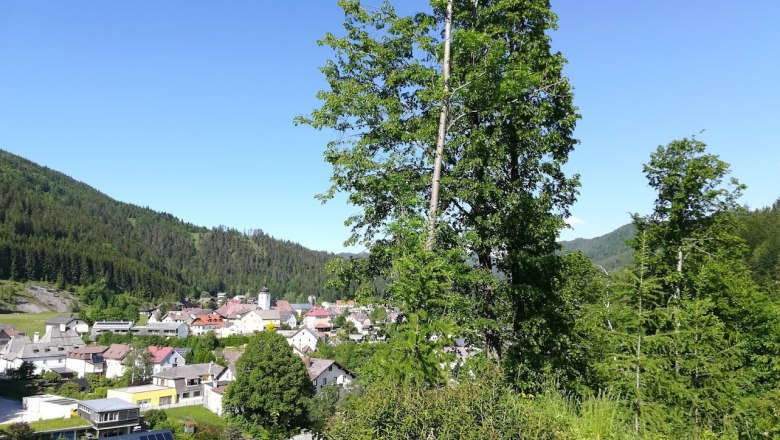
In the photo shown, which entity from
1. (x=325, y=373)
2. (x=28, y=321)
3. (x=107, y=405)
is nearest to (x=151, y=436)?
(x=107, y=405)

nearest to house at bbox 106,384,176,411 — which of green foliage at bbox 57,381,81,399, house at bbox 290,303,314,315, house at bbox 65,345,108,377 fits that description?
green foliage at bbox 57,381,81,399

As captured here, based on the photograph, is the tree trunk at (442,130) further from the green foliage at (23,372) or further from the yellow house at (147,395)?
the green foliage at (23,372)

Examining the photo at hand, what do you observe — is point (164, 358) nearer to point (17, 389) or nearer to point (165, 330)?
point (17, 389)

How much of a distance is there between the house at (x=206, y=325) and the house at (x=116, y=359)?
37648 mm

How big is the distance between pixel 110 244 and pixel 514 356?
192m

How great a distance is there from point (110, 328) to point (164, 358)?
3851cm

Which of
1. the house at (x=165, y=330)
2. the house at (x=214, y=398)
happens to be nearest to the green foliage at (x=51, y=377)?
the house at (x=214, y=398)

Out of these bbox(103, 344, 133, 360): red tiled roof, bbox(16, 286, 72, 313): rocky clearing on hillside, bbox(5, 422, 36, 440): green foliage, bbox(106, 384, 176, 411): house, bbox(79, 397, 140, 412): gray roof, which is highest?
bbox(16, 286, 72, 313): rocky clearing on hillside

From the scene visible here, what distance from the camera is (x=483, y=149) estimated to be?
874 cm

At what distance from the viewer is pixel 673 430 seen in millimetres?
7590

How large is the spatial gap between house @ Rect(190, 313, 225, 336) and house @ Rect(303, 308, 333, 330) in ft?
64.6

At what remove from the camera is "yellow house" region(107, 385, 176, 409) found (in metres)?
48.2

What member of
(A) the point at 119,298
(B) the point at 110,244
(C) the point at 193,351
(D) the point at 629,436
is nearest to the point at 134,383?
(C) the point at 193,351

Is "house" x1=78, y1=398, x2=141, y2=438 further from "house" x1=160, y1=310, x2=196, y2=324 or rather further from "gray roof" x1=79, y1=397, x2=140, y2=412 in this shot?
"house" x1=160, y1=310, x2=196, y2=324
